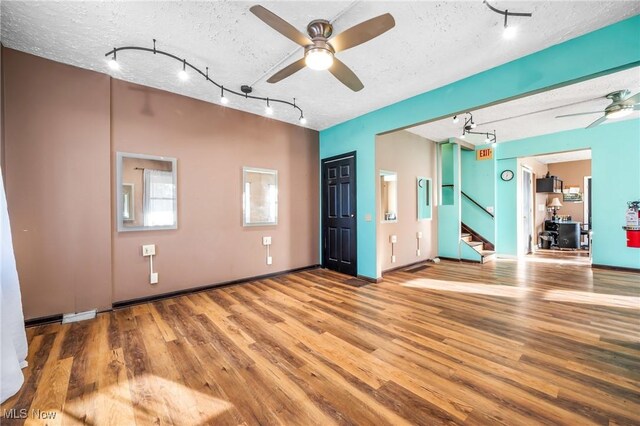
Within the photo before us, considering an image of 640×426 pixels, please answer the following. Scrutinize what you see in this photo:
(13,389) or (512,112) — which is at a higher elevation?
(512,112)

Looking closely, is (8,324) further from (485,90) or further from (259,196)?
(485,90)

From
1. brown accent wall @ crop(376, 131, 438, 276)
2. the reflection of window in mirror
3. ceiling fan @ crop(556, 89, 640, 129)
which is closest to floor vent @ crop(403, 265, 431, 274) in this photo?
brown accent wall @ crop(376, 131, 438, 276)


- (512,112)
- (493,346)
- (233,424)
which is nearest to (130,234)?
(233,424)

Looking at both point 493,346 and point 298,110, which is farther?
point 298,110

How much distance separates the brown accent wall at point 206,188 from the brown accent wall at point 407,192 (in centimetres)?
164

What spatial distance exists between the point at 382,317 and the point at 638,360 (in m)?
2.07

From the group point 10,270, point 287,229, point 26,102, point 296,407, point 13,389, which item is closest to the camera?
point 296,407

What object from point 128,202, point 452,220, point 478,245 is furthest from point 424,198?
point 128,202

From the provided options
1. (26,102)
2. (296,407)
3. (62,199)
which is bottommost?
(296,407)

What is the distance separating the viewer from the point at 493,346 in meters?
2.31

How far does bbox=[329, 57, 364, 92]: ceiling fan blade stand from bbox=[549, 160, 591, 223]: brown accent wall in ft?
33.0

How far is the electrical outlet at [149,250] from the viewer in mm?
3434

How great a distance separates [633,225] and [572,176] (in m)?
4.83

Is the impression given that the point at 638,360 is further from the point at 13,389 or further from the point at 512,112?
the point at 13,389
